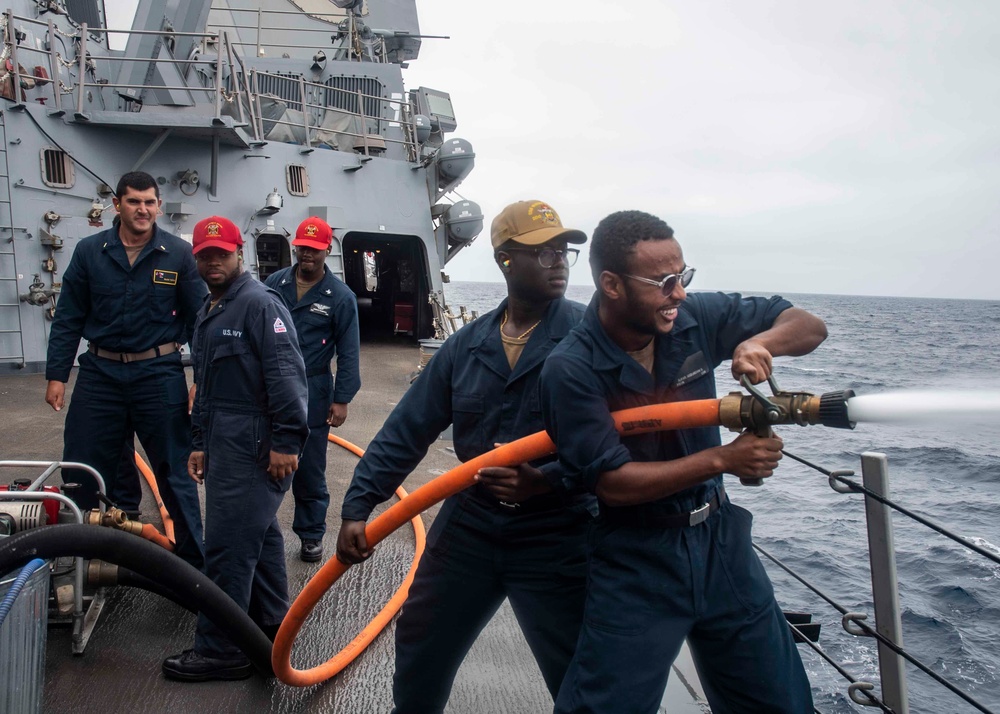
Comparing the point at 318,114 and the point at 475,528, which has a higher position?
the point at 318,114

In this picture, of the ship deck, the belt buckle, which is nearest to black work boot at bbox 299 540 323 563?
the ship deck

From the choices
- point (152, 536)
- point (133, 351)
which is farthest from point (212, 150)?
point (152, 536)

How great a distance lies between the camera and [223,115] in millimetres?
10812

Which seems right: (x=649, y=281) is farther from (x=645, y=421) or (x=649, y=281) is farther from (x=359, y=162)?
(x=359, y=162)

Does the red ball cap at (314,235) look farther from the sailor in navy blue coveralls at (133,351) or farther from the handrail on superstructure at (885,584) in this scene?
the handrail on superstructure at (885,584)

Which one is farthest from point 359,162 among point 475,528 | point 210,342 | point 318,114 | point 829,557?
point 475,528

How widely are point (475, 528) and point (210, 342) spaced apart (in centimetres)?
148

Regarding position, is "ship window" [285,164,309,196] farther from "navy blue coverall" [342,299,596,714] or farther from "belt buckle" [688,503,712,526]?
"belt buckle" [688,503,712,526]

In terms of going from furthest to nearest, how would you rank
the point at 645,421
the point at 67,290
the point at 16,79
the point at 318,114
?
1. the point at 318,114
2. the point at 16,79
3. the point at 67,290
4. the point at 645,421

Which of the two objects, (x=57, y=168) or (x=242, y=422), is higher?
(x=57, y=168)

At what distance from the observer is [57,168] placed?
33.1ft

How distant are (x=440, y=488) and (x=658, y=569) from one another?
706 mm

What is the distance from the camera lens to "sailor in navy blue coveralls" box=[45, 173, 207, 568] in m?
4.18

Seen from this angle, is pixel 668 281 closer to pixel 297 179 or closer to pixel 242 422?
pixel 242 422
